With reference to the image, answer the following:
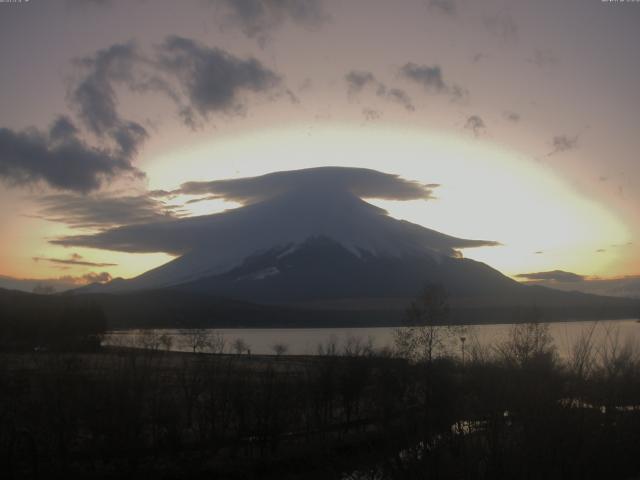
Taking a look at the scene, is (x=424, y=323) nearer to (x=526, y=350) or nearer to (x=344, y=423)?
(x=344, y=423)

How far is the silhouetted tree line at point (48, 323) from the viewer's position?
188 feet

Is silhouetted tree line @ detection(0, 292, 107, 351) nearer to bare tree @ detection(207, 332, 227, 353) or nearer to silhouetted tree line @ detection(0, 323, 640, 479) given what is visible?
bare tree @ detection(207, 332, 227, 353)

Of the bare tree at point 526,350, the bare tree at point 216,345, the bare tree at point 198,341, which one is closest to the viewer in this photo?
the bare tree at point 526,350

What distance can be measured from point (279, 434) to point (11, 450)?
8.88 metres

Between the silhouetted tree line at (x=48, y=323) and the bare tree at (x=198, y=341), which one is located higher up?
the silhouetted tree line at (x=48, y=323)

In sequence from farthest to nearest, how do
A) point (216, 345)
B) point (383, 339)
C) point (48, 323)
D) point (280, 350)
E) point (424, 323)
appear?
point (383, 339) < point (216, 345) < point (280, 350) < point (48, 323) < point (424, 323)

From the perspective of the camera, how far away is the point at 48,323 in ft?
205

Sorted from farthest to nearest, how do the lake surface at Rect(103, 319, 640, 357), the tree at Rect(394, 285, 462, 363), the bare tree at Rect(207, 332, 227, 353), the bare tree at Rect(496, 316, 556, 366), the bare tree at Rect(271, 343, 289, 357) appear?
1. the bare tree at Rect(207, 332, 227, 353)
2. the bare tree at Rect(271, 343, 289, 357)
3. the lake surface at Rect(103, 319, 640, 357)
4. the tree at Rect(394, 285, 462, 363)
5. the bare tree at Rect(496, 316, 556, 366)

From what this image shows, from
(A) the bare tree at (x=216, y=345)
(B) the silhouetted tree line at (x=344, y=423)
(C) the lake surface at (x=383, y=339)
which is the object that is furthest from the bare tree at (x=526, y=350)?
(A) the bare tree at (x=216, y=345)

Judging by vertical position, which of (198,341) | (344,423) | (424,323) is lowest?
(344,423)

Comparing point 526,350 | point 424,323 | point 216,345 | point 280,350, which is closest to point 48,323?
point 216,345

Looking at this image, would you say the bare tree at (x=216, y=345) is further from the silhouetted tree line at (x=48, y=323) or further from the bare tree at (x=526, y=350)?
the bare tree at (x=526, y=350)

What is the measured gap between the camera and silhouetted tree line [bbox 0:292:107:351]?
57250 mm

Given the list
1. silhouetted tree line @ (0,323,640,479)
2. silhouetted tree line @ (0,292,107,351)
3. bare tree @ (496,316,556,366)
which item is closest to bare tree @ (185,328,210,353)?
silhouetted tree line @ (0,292,107,351)
